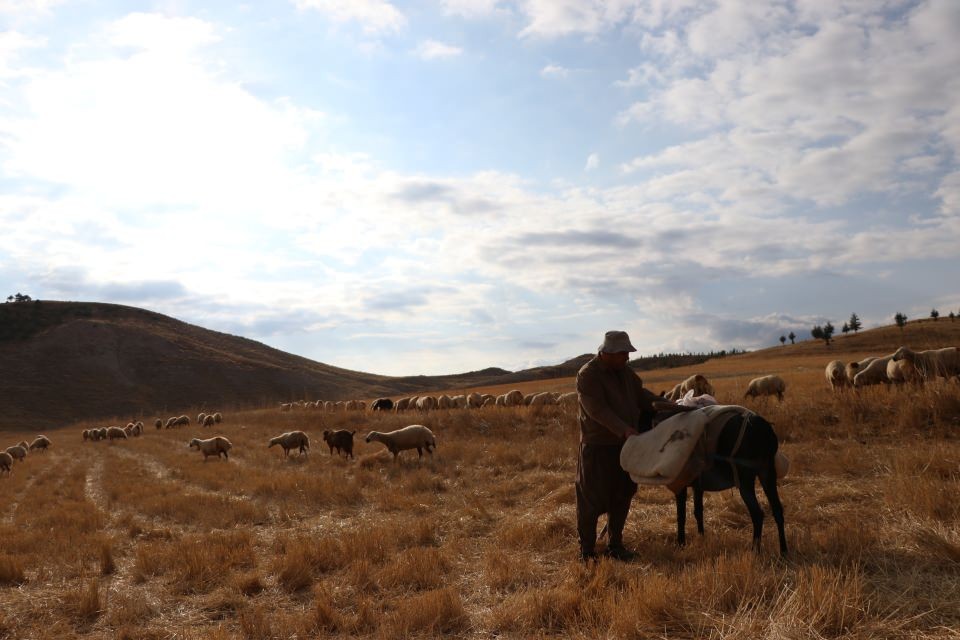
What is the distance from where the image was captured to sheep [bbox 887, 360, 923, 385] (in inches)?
635

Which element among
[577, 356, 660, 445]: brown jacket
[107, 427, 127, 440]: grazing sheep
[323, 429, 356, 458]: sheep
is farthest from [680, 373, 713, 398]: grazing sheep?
[107, 427, 127, 440]: grazing sheep

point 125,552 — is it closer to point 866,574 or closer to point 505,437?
point 866,574

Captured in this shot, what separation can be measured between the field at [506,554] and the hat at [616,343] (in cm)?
212

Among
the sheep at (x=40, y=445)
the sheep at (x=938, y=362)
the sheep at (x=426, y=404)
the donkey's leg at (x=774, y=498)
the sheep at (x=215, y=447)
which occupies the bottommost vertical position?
the sheep at (x=40, y=445)

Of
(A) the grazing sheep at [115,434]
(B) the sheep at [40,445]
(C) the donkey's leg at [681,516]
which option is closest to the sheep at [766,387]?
(C) the donkey's leg at [681,516]

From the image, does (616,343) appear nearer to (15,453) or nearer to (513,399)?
(513,399)

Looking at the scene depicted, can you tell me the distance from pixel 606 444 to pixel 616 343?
3.57ft

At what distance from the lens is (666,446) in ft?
19.8

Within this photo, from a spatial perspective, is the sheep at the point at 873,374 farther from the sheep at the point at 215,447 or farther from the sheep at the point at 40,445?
the sheep at the point at 40,445

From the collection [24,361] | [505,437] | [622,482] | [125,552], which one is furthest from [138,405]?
[622,482]

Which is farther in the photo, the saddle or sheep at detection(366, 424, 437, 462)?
sheep at detection(366, 424, 437, 462)

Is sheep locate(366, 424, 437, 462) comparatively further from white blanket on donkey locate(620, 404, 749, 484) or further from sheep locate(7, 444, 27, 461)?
sheep locate(7, 444, 27, 461)

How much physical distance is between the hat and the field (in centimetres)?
212

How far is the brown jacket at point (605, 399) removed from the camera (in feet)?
22.5
